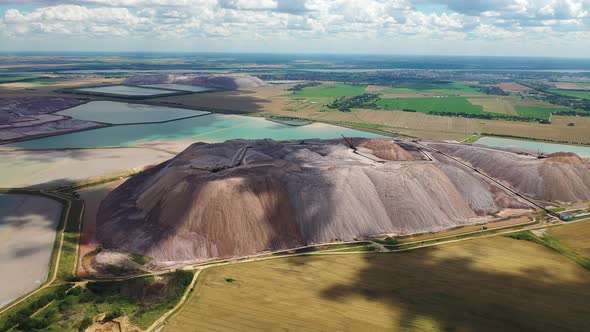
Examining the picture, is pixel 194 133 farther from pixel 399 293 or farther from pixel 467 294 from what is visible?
pixel 467 294

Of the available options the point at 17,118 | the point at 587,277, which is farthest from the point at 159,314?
the point at 17,118

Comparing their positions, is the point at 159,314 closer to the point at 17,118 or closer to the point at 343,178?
the point at 343,178

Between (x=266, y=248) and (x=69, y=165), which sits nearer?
(x=266, y=248)

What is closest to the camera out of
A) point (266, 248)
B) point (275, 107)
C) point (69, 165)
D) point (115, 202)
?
point (266, 248)

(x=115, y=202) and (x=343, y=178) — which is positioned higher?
(x=343, y=178)

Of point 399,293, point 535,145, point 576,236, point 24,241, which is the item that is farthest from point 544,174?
point 24,241

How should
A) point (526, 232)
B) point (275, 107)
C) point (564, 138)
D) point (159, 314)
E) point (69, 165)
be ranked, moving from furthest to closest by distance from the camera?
point (275, 107) → point (564, 138) → point (69, 165) → point (526, 232) → point (159, 314)

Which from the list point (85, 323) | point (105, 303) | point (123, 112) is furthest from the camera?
point (123, 112)
